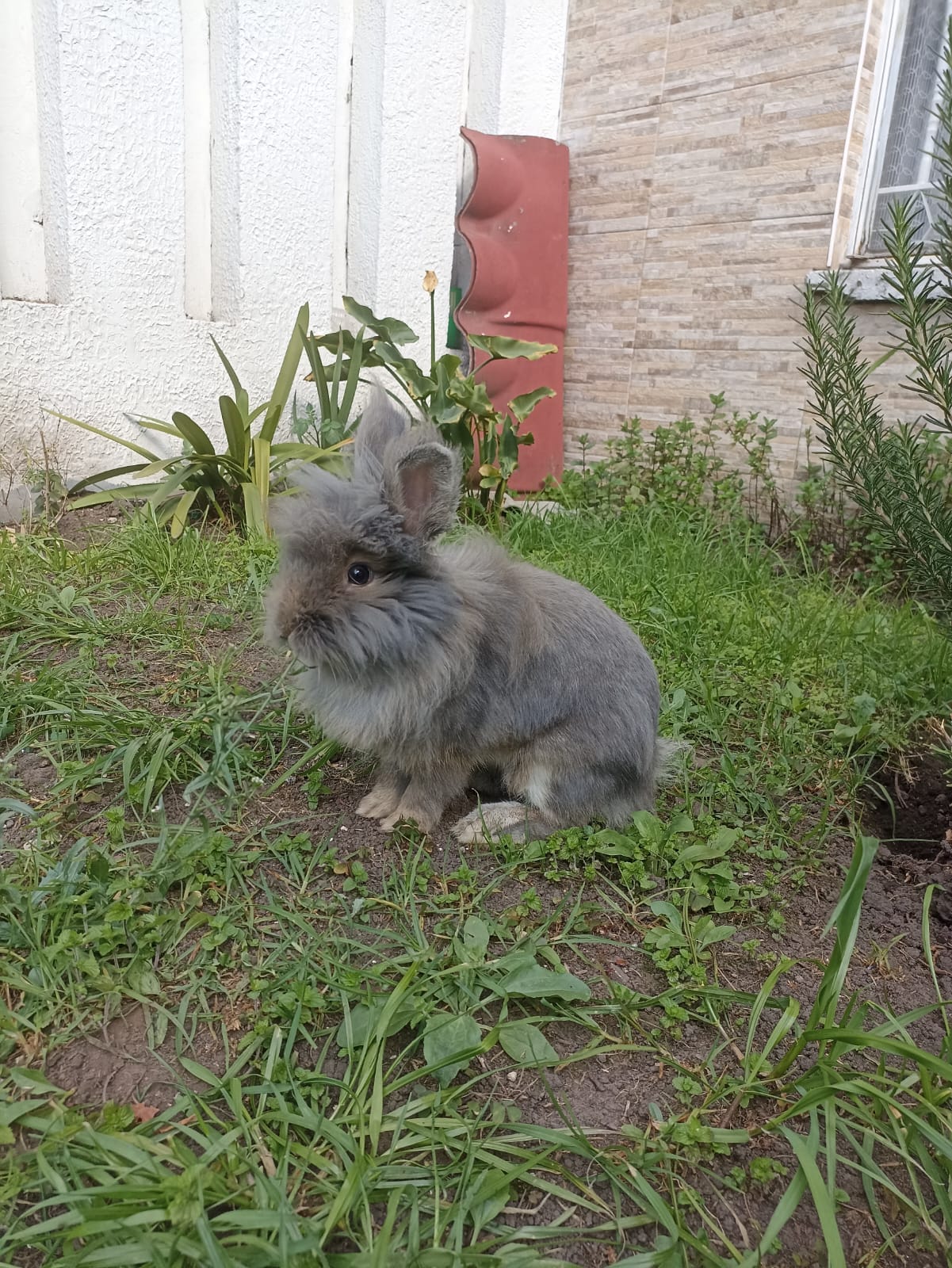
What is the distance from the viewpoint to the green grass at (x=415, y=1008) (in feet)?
4.61


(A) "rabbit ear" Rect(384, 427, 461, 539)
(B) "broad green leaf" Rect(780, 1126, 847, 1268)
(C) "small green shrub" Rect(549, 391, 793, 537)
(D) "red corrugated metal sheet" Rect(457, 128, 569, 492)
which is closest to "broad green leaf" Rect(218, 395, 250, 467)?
(D) "red corrugated metal sheet" Rect(457, 128, 569, 492)

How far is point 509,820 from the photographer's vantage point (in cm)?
254

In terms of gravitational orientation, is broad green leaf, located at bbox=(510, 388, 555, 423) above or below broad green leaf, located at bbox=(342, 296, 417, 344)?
below

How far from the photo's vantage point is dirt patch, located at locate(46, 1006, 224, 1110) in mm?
1580

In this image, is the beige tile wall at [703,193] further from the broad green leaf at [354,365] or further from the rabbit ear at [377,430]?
the rabbit ear at [377,430]

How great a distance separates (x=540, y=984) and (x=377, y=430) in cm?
149

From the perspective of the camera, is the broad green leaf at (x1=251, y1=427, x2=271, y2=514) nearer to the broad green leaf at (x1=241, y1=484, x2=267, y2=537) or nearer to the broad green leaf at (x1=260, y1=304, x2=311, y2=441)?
the broad green leaf at (x1=241, y1=484, x2=267, y2=537)

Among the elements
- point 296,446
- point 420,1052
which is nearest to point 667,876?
point 420,1052

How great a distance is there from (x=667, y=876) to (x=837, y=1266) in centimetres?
109

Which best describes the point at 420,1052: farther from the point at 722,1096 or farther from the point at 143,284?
the point at 143,284

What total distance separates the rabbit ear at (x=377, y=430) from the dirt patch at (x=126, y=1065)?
141 centimetres

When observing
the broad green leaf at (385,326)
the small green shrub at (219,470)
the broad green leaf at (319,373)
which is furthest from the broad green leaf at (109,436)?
the broad green leaf at (385,326)

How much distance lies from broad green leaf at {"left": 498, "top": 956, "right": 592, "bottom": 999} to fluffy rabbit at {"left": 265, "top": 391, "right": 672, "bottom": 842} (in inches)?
22.0

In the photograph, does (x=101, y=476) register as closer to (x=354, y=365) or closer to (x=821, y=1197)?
(x=354, y=365)
